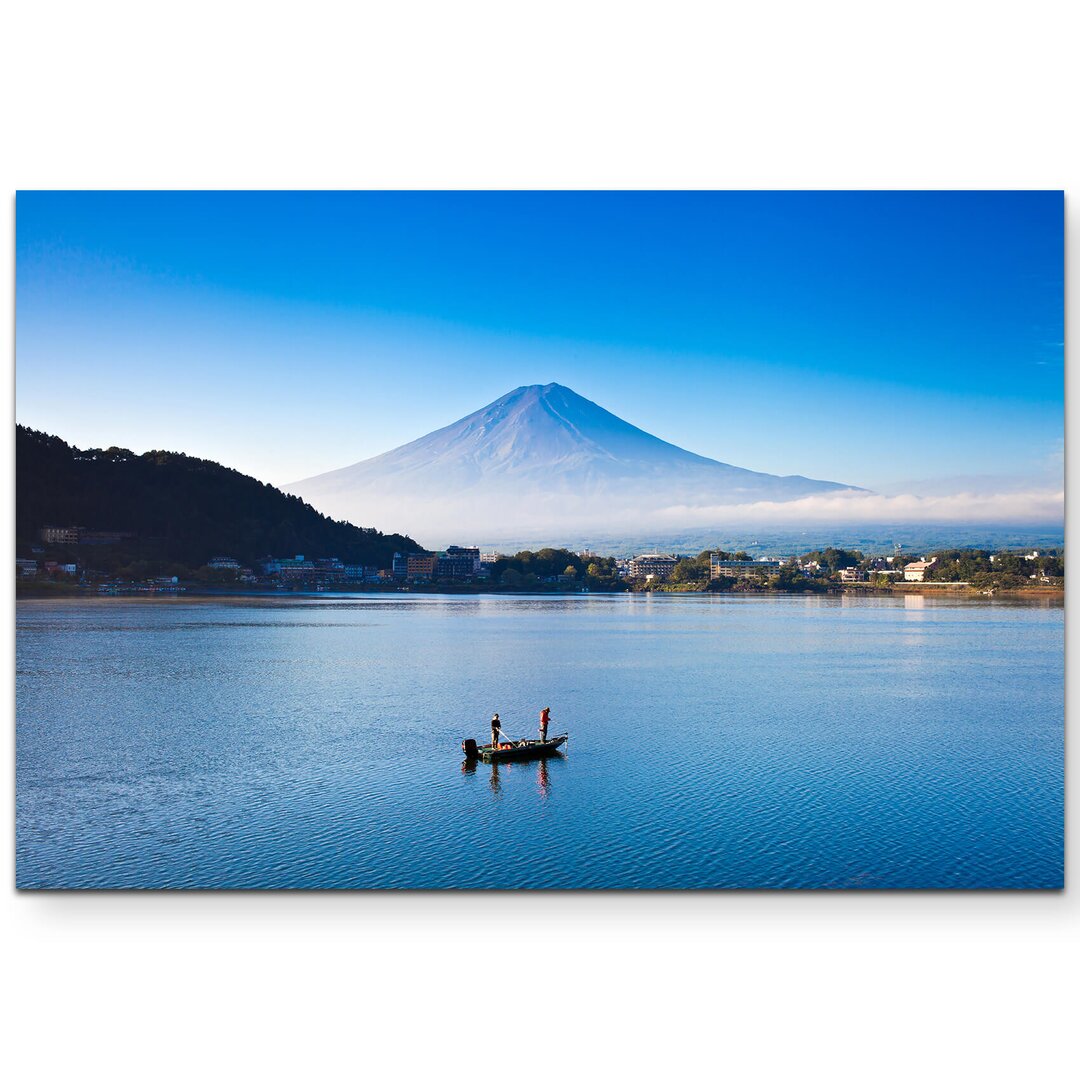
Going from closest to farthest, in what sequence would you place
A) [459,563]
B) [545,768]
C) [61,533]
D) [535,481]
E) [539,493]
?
[61,533]
[545,768]
[539,493]
[535,481]
[459,563]

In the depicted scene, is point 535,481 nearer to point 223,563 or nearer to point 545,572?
point 545,572

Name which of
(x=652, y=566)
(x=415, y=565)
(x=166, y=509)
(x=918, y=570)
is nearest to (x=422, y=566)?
(x=415, y=565)

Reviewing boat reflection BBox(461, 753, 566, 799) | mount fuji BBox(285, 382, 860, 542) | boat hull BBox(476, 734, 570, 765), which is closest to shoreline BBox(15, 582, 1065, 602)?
mount fuji BBox(285, 382, 860, 542)

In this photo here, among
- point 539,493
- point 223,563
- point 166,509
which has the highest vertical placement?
point 539,493

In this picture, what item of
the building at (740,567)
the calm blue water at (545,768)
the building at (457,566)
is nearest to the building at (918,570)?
the calm blue water at (545,768)

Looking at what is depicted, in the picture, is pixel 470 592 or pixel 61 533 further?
pixel 470 592

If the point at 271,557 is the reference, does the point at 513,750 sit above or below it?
below

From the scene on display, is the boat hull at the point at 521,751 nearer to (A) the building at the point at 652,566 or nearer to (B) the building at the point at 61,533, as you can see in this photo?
(B) the building at the point at 61,533
